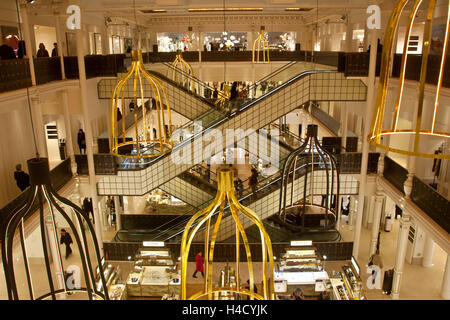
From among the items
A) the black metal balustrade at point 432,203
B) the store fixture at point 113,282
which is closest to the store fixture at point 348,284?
the black metal balustrade at point 432,203

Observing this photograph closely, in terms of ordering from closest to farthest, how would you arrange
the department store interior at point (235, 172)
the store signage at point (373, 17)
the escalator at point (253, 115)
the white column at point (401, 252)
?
the department store interior at point (235, 172)
the store signage at point (373, 17)
the white column at point (401, 252)
the escalator at point (253, 115)

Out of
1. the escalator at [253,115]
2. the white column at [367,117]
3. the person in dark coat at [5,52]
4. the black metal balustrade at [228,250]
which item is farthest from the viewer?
the black metal balustrade at [228,250]

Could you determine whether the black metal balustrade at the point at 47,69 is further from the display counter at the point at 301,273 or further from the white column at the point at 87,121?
the display counter at the point at 301,273

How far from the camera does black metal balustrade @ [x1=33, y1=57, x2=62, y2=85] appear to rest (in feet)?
34.2

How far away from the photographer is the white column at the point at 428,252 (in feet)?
43.4

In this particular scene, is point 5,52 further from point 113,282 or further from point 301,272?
point 301,272

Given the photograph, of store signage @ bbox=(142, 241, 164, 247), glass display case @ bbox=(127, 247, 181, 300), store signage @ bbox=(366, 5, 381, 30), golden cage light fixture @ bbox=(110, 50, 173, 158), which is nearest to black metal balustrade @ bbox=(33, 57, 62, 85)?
golden cage light fixture @ bbox=(110, 50, 173, 158)

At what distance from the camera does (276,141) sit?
1528cm

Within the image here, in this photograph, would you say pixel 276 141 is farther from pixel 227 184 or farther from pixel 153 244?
pixel 227 184

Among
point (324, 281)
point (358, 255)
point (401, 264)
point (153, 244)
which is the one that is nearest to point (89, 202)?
point (153, 244)

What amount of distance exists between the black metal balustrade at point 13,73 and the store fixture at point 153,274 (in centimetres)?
602

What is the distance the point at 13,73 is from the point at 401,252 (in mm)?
11288

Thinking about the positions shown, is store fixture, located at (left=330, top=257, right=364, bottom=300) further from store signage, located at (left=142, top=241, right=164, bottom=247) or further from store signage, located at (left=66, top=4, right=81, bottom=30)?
store signage, located at (left=66, top=4, right=81, bottom=30)

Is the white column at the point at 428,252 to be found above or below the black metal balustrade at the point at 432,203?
below
